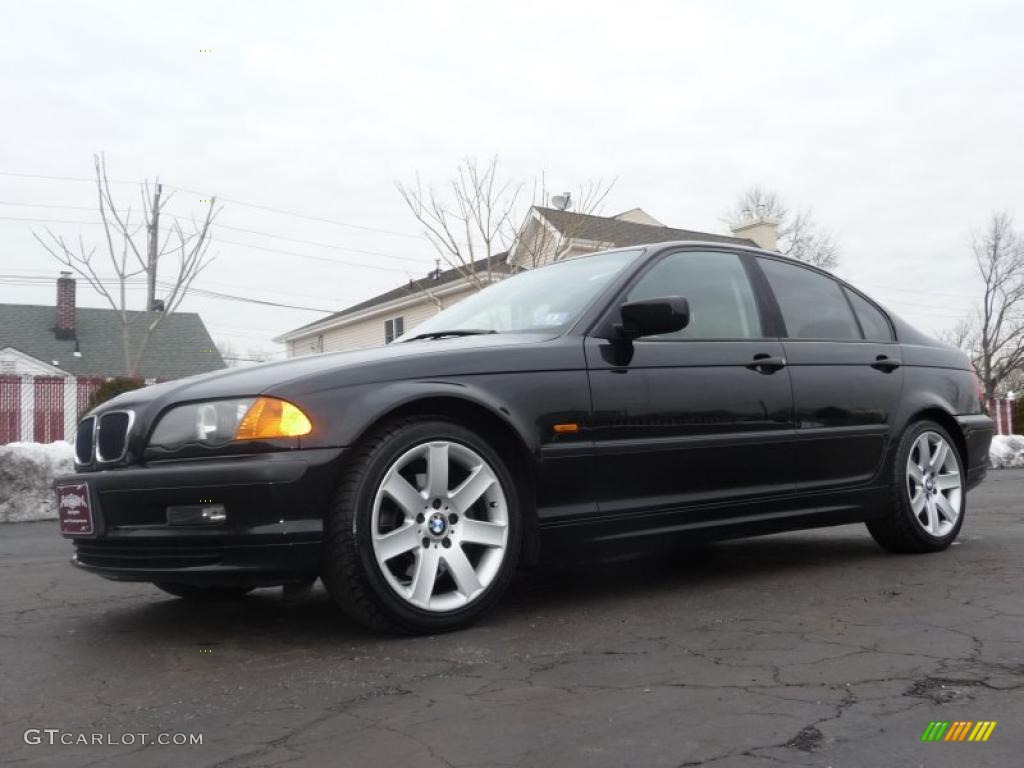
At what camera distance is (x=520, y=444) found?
3.80m

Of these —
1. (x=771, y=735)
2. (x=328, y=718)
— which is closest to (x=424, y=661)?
(x=328, y=718)

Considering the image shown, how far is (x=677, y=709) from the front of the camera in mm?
2650

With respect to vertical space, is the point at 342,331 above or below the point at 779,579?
above

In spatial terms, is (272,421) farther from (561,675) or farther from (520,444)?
(561,675)

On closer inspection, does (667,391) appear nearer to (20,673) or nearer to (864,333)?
(864,333)

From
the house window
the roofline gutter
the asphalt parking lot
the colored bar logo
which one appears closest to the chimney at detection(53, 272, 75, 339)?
the roofline gutter

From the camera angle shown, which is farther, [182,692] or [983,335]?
[983,335]

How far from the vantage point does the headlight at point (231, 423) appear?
3.38 metres

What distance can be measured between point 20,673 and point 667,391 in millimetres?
2479

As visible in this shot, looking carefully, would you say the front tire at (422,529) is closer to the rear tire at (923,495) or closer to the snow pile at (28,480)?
the rear tire at (923,495)

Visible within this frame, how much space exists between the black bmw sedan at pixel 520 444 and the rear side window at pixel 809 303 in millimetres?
16

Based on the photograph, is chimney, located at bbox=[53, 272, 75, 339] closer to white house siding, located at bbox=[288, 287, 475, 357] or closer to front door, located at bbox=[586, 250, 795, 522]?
white house siding, located at bbox=[288, 287, 475, 357]

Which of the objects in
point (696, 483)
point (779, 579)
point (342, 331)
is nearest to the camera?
point (696, 483)

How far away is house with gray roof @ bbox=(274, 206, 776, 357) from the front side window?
13.9 metres
